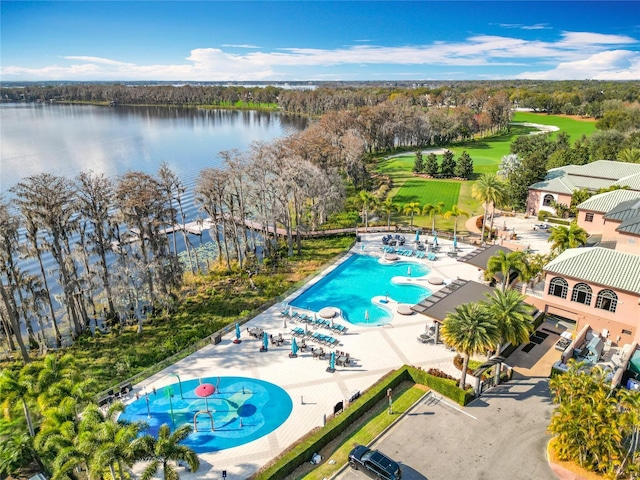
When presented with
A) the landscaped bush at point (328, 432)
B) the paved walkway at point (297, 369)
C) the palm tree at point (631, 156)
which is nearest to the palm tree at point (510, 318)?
the paved walkway at point (297, 369)

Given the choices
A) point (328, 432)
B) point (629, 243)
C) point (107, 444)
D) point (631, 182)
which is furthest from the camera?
point (631, 182)

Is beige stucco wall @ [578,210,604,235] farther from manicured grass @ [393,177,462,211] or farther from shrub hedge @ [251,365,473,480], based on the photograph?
shrub hedge @ [251,365,473,480]

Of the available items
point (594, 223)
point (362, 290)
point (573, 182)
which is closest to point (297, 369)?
point (362, 290)

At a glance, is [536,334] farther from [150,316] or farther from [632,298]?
[150,316]

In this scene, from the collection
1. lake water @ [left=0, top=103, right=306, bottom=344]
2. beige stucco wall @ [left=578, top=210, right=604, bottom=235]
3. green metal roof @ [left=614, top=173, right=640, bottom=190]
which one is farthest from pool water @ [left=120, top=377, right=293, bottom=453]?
green metal roof @ [left=614, top=173, right=640, bottom=190]

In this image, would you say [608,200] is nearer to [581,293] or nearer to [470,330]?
[581,293]

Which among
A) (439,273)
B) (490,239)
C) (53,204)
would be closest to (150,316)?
(53,204)

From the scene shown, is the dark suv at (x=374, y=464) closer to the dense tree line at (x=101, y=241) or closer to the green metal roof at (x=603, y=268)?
the green metal roof at (x=603, y=268)
